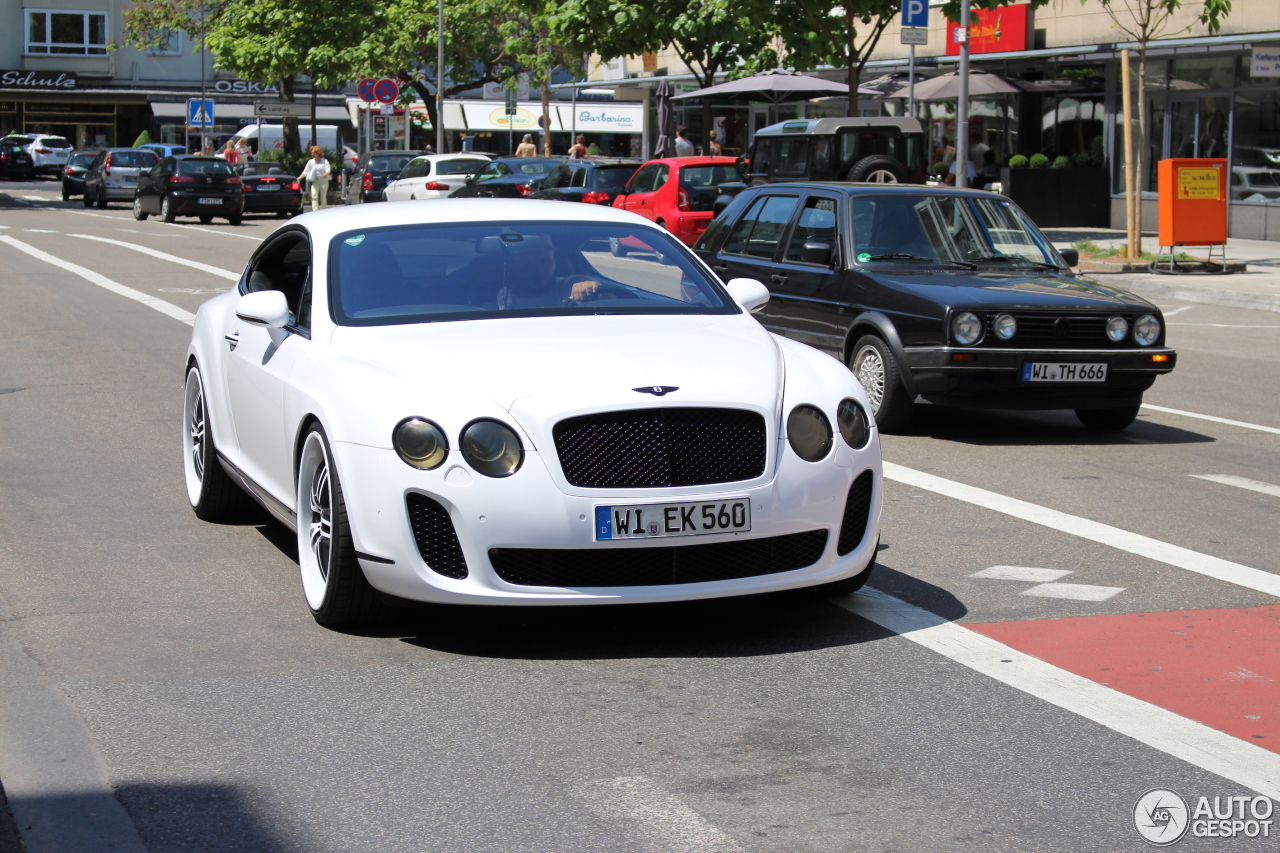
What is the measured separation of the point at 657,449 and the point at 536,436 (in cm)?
38

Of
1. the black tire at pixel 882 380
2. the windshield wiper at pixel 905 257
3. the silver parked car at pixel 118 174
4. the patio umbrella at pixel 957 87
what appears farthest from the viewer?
the silver parked car at pixel 118 174

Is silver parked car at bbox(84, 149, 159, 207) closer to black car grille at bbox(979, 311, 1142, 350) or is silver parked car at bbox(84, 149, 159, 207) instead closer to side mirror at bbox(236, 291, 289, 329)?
black car grille at bbox(979, 311, 1142, 350)

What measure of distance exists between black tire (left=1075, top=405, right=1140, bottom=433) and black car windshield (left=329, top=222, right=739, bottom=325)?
457 cm

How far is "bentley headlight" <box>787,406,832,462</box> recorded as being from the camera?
207 inches

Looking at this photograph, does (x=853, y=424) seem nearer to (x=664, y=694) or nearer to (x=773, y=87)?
(x=664, y=694)

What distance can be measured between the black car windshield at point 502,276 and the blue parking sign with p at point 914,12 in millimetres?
18251

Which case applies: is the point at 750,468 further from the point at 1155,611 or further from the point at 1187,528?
the point at 1187,528

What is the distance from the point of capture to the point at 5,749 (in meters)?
4.29

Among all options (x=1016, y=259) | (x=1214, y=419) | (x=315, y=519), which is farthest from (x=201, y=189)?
(x=315, y=519)

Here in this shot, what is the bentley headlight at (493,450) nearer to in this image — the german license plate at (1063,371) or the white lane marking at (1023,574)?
the white lane marking at (1023,574)

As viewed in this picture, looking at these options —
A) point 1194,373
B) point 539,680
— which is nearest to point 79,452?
point 539,680

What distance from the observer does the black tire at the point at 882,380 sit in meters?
9.81

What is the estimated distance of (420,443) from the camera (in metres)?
5.02

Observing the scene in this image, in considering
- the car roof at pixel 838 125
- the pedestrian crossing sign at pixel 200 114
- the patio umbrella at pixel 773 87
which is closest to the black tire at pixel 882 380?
the car roof at pixel 838 125
